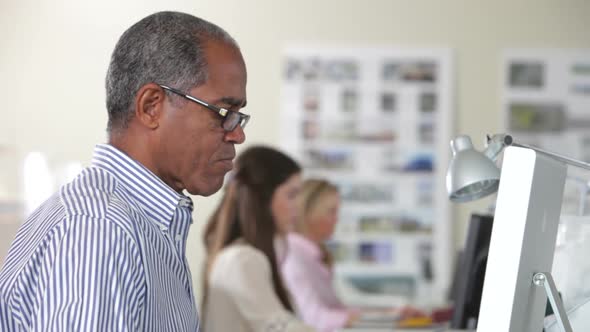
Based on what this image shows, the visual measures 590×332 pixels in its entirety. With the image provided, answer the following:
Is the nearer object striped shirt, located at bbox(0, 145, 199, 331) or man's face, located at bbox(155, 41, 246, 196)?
striped shirt, located at bbox(0, 145, 199, 331)

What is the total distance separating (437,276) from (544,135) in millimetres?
884

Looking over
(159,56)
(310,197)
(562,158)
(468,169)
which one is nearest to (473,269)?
(468,169)

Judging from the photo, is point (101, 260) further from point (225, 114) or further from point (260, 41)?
point (260, 41)

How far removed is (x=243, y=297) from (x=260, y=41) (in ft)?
6.34

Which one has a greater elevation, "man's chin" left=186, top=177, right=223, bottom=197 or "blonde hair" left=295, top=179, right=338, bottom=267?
"man's chin" left=186, top=177, right=223, bottom=197

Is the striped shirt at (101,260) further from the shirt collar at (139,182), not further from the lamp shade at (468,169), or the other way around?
the lamp shade at (468,169)

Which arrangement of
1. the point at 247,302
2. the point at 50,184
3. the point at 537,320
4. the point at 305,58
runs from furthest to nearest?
the point at 305,58, the point at 50,184, the point at 247,302, the point at 537,320

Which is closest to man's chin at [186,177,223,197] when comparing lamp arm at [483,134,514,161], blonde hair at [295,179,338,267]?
lamp arm at [483,134,514,161]

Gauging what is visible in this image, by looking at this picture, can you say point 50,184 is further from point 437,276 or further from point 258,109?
point 437,276

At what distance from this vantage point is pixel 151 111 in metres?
1.09

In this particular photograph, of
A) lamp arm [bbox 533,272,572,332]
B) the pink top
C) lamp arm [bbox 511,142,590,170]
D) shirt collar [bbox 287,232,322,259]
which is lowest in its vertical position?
the pink top

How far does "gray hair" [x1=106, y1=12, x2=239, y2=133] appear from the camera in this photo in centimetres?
108

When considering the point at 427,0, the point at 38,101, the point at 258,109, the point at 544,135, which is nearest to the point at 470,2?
the point at 427,0

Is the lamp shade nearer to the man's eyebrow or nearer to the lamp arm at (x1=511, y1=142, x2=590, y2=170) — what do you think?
the lamp arm at (x1=511, y1=142, x2=590, y2=170)
